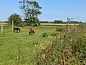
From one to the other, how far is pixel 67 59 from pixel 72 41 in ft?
2.71

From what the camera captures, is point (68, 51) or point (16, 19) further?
point (16, 19)

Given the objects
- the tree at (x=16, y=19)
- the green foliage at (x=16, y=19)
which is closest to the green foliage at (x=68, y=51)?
the tree at (x=16, y=19)

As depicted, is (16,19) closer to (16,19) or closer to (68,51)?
(16,19)

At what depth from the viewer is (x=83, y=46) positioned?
759 cm

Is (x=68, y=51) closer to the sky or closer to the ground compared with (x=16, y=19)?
closer to the sky

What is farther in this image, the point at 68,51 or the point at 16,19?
the point at 16,19

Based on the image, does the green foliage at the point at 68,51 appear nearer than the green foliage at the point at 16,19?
Yes

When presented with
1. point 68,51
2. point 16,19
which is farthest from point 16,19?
point 68,51

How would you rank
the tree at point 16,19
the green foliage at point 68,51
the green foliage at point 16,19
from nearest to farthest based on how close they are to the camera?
1. the green foliage at point 68,51
2. the tree at point 16,19
3. the green foliage at point 16,19

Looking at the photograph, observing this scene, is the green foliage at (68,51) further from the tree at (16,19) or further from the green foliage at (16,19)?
the green foliage at (16,19)

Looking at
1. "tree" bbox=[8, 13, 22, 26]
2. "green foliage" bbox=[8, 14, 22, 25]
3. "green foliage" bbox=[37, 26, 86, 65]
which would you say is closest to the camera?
"green foliage" bbox=[37, 26, 86, 65]

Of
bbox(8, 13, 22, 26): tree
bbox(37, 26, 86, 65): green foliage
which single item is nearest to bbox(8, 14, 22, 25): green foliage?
bbox(8, 13, 22, 26): tree

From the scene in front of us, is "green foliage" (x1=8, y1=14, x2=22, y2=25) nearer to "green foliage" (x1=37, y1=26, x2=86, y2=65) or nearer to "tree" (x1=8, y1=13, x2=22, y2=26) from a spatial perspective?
"tree" (x1=8, y1=13, x2=22, y2=26)

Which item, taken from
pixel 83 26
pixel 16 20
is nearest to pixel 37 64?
pixel 83 26
